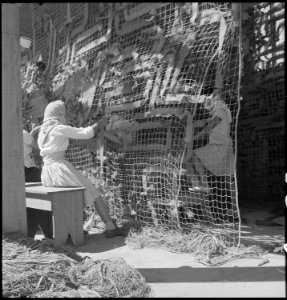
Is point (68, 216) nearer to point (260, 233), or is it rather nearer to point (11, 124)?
point (11, 124)

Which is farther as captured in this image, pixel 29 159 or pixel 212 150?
pixel 29 159

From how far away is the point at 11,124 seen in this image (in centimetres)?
389

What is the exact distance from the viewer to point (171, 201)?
5324 millimetres

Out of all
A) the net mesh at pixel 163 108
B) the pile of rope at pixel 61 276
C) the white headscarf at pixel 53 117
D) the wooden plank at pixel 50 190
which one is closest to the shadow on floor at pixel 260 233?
the net mesh at pixel 163 108

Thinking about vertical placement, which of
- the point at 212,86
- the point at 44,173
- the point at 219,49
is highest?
the point at 219,49

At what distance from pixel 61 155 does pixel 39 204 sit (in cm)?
70

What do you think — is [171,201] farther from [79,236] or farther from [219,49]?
[219,49]

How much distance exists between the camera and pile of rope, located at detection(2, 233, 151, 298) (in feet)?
10.1

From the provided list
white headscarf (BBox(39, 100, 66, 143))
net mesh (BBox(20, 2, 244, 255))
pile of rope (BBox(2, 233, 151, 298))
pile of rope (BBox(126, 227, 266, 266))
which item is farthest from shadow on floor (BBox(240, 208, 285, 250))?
white headscarf (BBox(39, 100, 66, 143))

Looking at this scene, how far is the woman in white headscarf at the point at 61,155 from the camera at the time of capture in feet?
17.5

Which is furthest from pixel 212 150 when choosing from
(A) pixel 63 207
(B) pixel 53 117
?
(B) pixel 53 117

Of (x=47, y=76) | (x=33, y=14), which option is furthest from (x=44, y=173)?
(x=33, y=14)

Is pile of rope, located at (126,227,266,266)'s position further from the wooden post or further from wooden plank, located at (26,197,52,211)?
the wooden post

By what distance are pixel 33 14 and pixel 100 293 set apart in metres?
8.00
